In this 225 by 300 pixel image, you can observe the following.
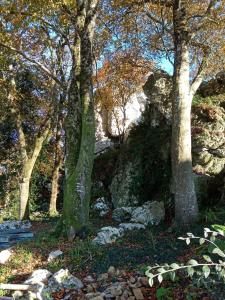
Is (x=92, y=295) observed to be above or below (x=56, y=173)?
below

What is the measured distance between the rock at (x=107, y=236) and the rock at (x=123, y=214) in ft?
10.3

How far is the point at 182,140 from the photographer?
956cm

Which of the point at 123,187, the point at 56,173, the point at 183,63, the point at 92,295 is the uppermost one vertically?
the point at 183,63

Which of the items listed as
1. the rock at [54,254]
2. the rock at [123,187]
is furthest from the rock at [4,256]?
the rock at [123,187]

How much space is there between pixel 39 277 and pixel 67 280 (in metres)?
0.48

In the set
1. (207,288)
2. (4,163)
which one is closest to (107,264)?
(207,288)

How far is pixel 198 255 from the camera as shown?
6.72 m

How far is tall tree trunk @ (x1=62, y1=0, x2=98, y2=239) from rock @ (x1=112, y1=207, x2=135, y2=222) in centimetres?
362

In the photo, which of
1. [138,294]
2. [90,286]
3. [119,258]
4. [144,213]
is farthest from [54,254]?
[144,213]

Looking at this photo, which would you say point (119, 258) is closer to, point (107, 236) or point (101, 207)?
point (107, 236)

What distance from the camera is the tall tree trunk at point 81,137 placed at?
930cm

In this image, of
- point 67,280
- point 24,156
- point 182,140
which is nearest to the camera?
point 67,280

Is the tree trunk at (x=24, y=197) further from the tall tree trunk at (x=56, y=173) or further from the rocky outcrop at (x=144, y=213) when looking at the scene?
the rocky outcrop at (x=144, y=213)

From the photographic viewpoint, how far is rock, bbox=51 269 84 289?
20.2ft
